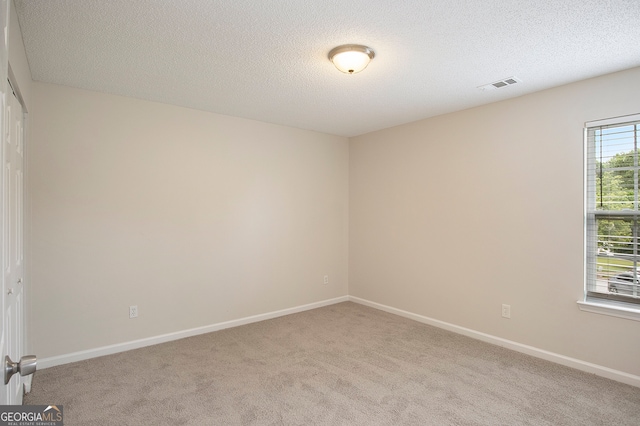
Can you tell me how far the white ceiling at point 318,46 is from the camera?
2.03 m

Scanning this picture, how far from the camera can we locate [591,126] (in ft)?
9.86

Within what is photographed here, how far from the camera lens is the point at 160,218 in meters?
3.71

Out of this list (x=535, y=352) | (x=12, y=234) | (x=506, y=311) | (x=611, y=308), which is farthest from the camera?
(x=506, y=311)

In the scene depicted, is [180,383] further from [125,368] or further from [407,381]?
[407,381]

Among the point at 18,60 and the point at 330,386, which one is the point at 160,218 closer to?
the point at 18,60

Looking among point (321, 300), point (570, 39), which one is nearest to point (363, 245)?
point (321, 300)

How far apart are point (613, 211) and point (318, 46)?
2769 mm

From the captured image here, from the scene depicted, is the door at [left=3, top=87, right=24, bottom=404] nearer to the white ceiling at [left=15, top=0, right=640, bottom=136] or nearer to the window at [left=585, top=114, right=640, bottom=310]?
the white ceiling at [left=15, top=0, right=640, bottom=136]

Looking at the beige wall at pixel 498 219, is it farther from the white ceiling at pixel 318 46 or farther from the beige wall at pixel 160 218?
the beige wall at pixel 160 218

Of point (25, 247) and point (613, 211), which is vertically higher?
point (613, 211)

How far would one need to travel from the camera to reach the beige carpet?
238cm

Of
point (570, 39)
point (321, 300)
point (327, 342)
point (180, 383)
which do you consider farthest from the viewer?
point (321, 300)

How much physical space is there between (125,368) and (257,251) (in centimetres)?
187

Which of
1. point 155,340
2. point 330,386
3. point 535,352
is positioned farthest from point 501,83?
point 155,340
